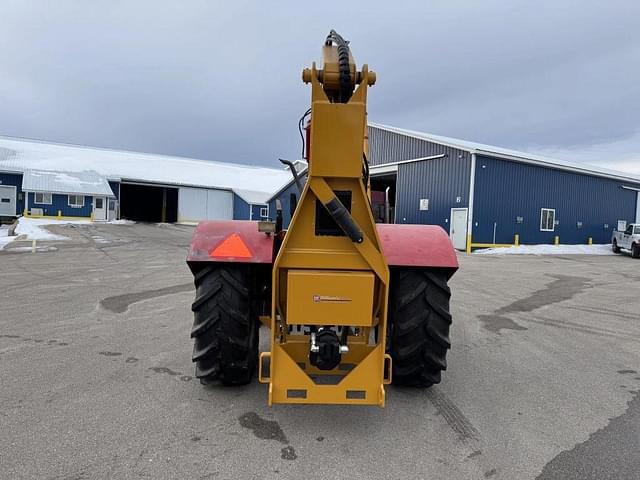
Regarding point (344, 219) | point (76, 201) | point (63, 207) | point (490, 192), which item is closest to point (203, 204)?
point (76, 201)

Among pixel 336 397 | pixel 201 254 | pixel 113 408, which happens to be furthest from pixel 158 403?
pixel 336 397

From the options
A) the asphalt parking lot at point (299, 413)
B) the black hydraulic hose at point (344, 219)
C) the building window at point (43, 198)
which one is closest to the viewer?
the asphalt parking lot at point (299, 413)

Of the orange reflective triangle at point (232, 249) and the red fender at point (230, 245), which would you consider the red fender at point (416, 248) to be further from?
the orange reflective triangle at point (232, 249)

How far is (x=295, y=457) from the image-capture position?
10.1 ft

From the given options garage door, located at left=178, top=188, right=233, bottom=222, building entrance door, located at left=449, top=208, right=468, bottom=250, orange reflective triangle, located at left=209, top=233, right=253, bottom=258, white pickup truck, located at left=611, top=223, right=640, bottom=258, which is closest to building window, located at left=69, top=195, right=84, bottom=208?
garage door, located at left=178, top=188, right=233, bottom=222

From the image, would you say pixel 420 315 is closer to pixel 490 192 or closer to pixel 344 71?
pixel 344 71

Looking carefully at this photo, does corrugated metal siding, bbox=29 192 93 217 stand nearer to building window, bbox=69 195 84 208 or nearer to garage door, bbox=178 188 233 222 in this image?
building window, bbox=69 195 84 208

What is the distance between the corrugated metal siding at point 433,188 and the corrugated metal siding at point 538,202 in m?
0.87

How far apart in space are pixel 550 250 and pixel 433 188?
726 cm

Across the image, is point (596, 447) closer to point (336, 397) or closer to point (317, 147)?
point (336, 397)

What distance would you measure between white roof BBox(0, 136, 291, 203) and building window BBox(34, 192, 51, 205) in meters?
3.13

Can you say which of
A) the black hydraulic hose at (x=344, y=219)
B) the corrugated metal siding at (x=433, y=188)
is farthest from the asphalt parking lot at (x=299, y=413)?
the corrugated metal siding at (x=433, y=188)

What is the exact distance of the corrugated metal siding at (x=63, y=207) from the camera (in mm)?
37500

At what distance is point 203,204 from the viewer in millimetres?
48469
